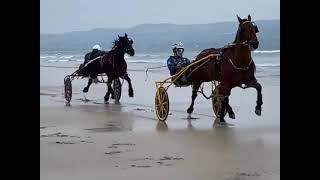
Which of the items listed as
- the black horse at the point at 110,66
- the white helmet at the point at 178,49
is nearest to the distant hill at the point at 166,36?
the white helmet at the point at 178,49

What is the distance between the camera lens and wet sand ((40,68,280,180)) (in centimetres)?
328

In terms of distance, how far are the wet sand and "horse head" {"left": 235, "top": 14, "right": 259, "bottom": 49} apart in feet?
0.97

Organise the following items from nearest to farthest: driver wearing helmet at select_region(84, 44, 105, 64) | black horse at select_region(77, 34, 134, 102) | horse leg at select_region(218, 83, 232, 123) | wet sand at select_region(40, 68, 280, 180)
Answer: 1. wet sand at select_region(40, 68, 280, 180)
2. horse leg at select_region(218, 83, 232, 123)
3. driver wearing helmet at select_region(84, 44, 105, 64)
4. black horse at select_region(77, 34, 134, 102)

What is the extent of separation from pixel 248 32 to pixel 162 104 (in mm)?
889

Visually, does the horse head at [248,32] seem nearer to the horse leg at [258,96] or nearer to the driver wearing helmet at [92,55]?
the horse leg at [258,96]

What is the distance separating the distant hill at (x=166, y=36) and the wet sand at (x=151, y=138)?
1.13 feet

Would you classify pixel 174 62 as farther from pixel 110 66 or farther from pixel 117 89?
pixel 110 66

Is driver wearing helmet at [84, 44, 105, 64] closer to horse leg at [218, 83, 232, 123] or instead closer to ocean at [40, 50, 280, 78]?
ocean at [40, 50, 280, 78]

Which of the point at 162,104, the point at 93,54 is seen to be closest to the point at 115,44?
the point at 93,54

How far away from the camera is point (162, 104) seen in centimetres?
446

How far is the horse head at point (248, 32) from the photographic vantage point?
3.89 meters

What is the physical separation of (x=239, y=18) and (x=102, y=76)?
5.76ft

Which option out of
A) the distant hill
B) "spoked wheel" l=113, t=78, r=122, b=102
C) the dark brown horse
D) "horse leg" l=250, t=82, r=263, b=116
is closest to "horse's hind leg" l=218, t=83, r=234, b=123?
the dark brown horse
